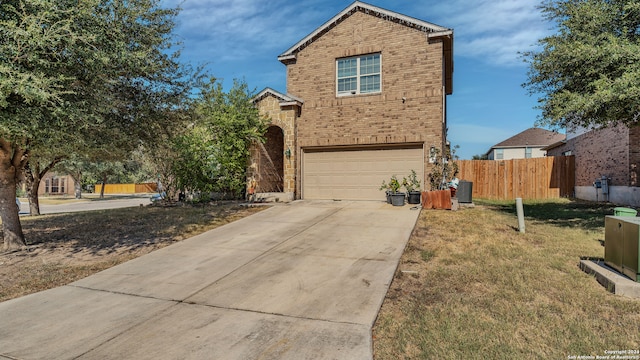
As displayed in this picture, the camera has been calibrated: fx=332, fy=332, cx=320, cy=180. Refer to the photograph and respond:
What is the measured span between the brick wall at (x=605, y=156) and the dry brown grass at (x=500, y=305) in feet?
30.4

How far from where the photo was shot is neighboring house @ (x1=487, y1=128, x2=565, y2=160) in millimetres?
38562

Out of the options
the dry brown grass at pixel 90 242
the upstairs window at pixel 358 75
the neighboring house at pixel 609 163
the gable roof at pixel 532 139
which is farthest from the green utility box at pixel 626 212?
the gable roof at pixel 532 139

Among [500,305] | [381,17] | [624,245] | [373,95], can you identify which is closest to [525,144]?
[381,17]

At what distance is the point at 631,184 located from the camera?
1346cm

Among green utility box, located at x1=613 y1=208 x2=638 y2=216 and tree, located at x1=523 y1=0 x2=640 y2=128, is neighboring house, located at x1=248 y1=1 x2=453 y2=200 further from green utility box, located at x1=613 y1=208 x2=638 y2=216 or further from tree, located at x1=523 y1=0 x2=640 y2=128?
green utility box, located at x1=613 y1=208 x2=638 y2=216

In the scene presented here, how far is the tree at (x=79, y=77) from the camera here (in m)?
5.57

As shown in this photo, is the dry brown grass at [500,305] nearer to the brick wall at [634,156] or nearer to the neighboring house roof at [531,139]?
the brick wall at [634,156]

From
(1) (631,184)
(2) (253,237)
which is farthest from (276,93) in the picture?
(1) (631,184)

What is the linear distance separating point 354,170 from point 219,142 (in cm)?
560

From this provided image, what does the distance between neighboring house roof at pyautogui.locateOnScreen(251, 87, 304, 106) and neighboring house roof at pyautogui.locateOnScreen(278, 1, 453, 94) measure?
1675 mm

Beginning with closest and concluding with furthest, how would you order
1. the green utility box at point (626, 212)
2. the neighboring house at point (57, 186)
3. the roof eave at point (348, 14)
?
1. the green utility box at point (626, 212)
2. the roof eave at point (348, 14)
3. the neighboring house at point (57, 186)

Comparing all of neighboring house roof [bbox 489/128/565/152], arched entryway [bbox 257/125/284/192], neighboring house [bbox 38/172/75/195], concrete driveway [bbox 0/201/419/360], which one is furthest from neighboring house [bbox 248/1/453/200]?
neighboring house [bbox 38/172/75/195]

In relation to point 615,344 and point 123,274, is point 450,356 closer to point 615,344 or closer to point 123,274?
point 615,344

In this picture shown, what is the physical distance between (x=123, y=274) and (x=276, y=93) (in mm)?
10131
